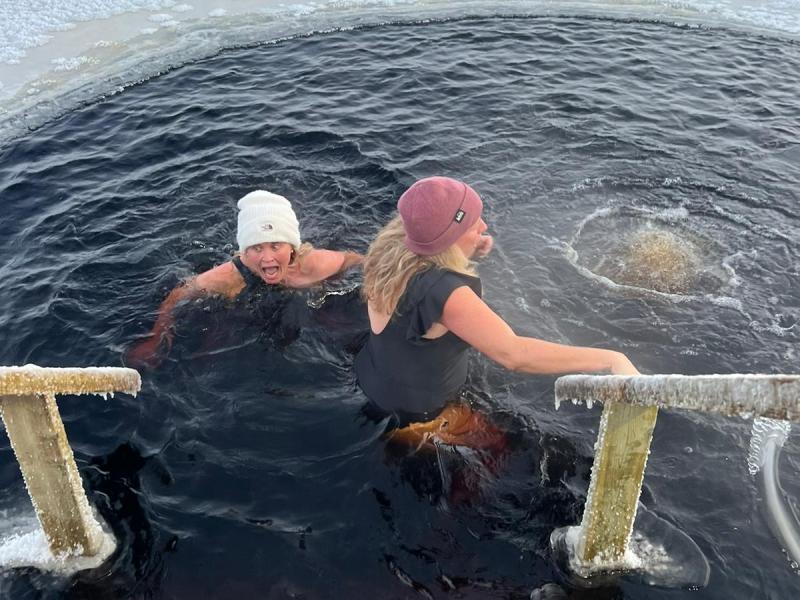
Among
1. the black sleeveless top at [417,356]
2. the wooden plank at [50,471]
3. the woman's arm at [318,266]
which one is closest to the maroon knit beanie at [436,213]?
the black sleeveless top at [417,356]

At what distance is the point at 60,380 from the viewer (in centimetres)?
292

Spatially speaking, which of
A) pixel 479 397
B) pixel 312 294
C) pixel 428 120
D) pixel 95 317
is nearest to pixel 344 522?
pixel 479 397

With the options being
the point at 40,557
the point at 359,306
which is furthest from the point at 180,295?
the point at 40,557

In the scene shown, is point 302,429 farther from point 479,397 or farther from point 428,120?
point 428,120

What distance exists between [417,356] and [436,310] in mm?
611

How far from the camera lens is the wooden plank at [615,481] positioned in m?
2.89

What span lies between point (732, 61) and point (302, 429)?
9.94 meters

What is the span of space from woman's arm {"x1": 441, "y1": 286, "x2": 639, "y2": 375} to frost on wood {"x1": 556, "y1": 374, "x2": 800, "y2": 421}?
31 centimetres

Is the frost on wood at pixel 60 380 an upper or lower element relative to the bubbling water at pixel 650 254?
upper

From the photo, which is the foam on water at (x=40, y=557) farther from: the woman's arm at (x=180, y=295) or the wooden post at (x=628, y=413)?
the wooden post at (x=628, y=413)

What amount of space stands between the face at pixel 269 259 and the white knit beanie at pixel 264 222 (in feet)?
0.26

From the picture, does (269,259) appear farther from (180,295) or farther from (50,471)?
(50,471)

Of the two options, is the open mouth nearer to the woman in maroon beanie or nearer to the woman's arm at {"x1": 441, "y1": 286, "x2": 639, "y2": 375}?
the woman in maroon beanie

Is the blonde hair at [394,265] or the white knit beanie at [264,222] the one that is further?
the white knit beanie at [264,222]
